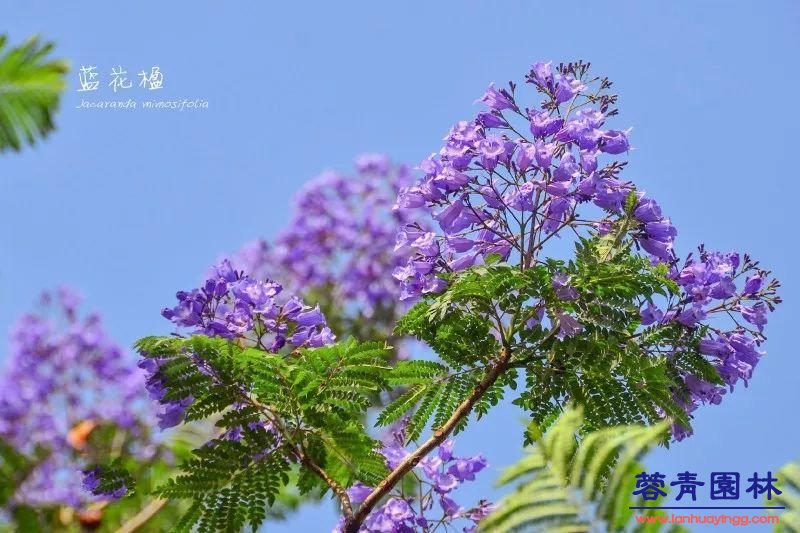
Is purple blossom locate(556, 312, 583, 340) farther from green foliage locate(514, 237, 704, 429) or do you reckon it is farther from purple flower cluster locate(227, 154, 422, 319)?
purple flower cluster locate(227, 154, 422, 319)

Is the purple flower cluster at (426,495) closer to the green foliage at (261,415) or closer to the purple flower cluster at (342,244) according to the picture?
the green foliage at (261,415)

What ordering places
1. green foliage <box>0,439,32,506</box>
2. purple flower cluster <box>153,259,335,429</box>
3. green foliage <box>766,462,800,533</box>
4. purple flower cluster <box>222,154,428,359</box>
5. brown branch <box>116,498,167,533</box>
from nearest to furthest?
green foliage <box>766,462,800,533</box> < green foliage <box>0,439,32,506</box> < purple flower cluster <box>153,259,335,429</box> < brown branch <box>116,498,167,533</box> < purple flower cluster <box>222,154,428,359</box>

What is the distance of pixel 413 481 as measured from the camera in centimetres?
526

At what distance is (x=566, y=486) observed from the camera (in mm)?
1208

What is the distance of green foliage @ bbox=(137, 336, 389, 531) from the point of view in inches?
139

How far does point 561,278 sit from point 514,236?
33 cm

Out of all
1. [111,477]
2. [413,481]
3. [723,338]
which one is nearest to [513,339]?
[723,338]

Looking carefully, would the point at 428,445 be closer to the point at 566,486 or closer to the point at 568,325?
the point at 568,325

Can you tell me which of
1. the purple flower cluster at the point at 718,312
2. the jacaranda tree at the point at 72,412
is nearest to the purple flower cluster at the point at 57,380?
the jacaranda tree at the point at 72,412

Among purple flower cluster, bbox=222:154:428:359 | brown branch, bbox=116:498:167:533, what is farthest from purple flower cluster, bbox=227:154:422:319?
brown branch, bbox=116:498:167:533

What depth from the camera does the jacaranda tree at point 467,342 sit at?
3574 mm

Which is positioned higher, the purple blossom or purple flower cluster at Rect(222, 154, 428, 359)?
purple flower cluster at Rect(222, 154, 428, 359)

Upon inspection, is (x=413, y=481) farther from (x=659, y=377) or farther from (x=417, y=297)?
(x=659, y=377)

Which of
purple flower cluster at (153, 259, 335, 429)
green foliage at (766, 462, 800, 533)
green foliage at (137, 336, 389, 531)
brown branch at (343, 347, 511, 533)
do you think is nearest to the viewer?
green foliage at (766, 462, 800, 533)
